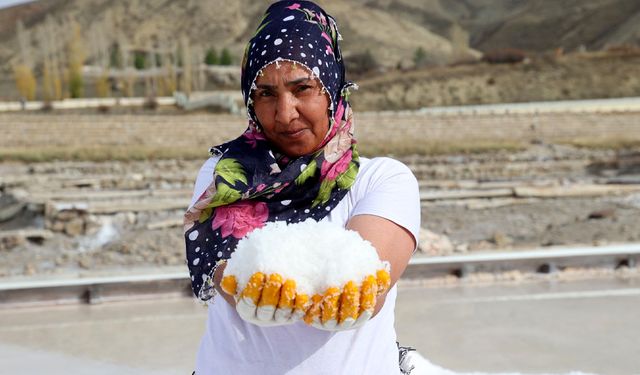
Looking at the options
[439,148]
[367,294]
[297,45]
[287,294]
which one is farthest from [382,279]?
[439,148]

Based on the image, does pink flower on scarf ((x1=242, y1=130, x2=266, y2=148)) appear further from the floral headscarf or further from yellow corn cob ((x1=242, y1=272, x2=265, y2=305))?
yellow corn cob ((x1=242, y1=272, x2=265, y2=305))

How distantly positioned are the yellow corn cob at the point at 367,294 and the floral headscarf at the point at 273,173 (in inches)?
12.3

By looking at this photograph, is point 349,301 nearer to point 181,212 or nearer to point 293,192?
point 293,192

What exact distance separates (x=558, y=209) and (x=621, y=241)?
3.14 m

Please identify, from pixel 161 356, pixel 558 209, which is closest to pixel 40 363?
pixel 161 356

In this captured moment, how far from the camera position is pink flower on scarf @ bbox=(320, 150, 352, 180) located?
1353 millimetres

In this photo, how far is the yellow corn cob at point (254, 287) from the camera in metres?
1.04

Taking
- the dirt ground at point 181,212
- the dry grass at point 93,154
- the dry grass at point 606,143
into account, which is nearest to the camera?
the dirt ground at point 181,212

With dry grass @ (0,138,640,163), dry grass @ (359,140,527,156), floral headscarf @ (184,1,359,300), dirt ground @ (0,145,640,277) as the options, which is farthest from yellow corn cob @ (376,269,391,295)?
dry grass @ (359,140,527,156)

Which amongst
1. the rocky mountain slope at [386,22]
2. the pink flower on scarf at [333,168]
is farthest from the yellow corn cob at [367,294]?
the rocky mountain slope at [386,22]

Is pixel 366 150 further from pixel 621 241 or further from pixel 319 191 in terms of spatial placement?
pixel 319 191

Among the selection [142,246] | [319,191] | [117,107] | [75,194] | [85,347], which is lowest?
[117,107]

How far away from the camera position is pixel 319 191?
1.36m

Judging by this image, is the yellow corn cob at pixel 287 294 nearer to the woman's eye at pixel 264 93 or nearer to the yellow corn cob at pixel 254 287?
the yellow corn cob at pixel 254 287
